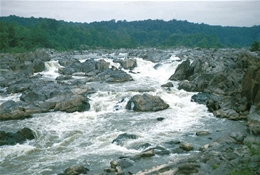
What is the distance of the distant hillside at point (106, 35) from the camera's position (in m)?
68.6

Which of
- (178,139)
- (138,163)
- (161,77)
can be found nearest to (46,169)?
(138,163)

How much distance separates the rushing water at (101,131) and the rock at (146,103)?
0.51 metres

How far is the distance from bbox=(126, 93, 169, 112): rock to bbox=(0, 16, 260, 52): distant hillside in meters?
42.8

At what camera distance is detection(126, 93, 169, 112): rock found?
21.5 meters

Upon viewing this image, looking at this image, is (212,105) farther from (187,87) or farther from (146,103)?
(187,87)

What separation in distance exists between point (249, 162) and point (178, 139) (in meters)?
6.74

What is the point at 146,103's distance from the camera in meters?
21.7

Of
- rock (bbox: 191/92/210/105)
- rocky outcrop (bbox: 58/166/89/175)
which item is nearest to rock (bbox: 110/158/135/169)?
→ rocky outcrop (bbox: 58/166/89/175)

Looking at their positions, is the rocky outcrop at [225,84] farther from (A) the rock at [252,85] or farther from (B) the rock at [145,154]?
(B) the rock at [145,154]

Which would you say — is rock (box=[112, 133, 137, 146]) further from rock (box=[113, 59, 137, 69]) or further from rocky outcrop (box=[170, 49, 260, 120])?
rock (box=[113, 59, 137, 69])

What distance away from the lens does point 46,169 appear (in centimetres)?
1256

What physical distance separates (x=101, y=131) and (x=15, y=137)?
4.87 metres

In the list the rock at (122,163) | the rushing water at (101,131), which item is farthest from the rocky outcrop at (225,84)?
the rock at (122,163)

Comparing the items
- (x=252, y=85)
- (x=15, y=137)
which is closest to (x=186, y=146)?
(x=252, y=85)
